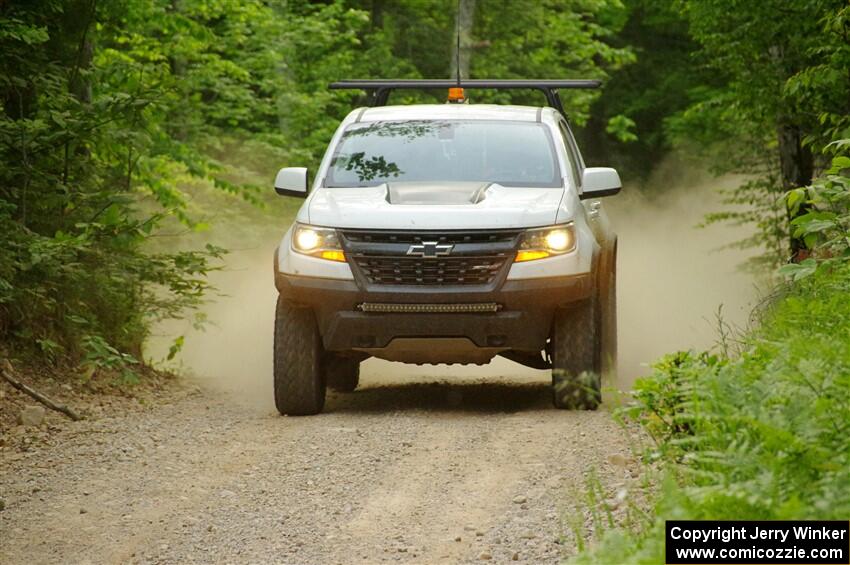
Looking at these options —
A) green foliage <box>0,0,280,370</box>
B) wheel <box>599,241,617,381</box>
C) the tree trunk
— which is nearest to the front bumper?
Answer: wheel <box>599,241,617,381</box>

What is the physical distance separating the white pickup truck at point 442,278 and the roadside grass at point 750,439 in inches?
107

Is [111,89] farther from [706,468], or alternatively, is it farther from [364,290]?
[706,468]

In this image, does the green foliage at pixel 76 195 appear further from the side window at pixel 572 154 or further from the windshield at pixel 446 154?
the side window at pixel 572 154

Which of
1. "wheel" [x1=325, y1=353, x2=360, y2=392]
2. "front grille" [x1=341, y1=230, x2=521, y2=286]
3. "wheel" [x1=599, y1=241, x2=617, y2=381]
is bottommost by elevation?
"wheel" [x1=325, y1=353, x2=360, y2=392]

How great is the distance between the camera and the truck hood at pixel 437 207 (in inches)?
373

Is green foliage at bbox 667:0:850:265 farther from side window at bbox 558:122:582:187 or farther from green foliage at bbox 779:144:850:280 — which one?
green foliage at bbox 779:144:850:280

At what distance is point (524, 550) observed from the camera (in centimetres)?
606

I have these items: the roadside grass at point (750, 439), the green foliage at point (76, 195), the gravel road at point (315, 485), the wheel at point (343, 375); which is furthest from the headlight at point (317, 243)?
the roadside grass at point (750, 439)

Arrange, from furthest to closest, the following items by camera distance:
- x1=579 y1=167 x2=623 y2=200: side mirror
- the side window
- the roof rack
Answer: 1. the roof rack
2. the side window
3. x1=579 y1=167 x2=623 y2=200: side mirror

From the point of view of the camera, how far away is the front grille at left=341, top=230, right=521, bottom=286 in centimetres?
948

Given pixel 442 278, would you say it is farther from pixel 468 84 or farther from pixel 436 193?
pixel 468 84

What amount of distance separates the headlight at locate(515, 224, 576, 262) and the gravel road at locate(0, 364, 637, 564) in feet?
3.48

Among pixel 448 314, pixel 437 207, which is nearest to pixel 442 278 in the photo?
pixel 448 314

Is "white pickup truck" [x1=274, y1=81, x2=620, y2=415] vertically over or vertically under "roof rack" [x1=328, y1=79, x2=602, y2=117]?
under
